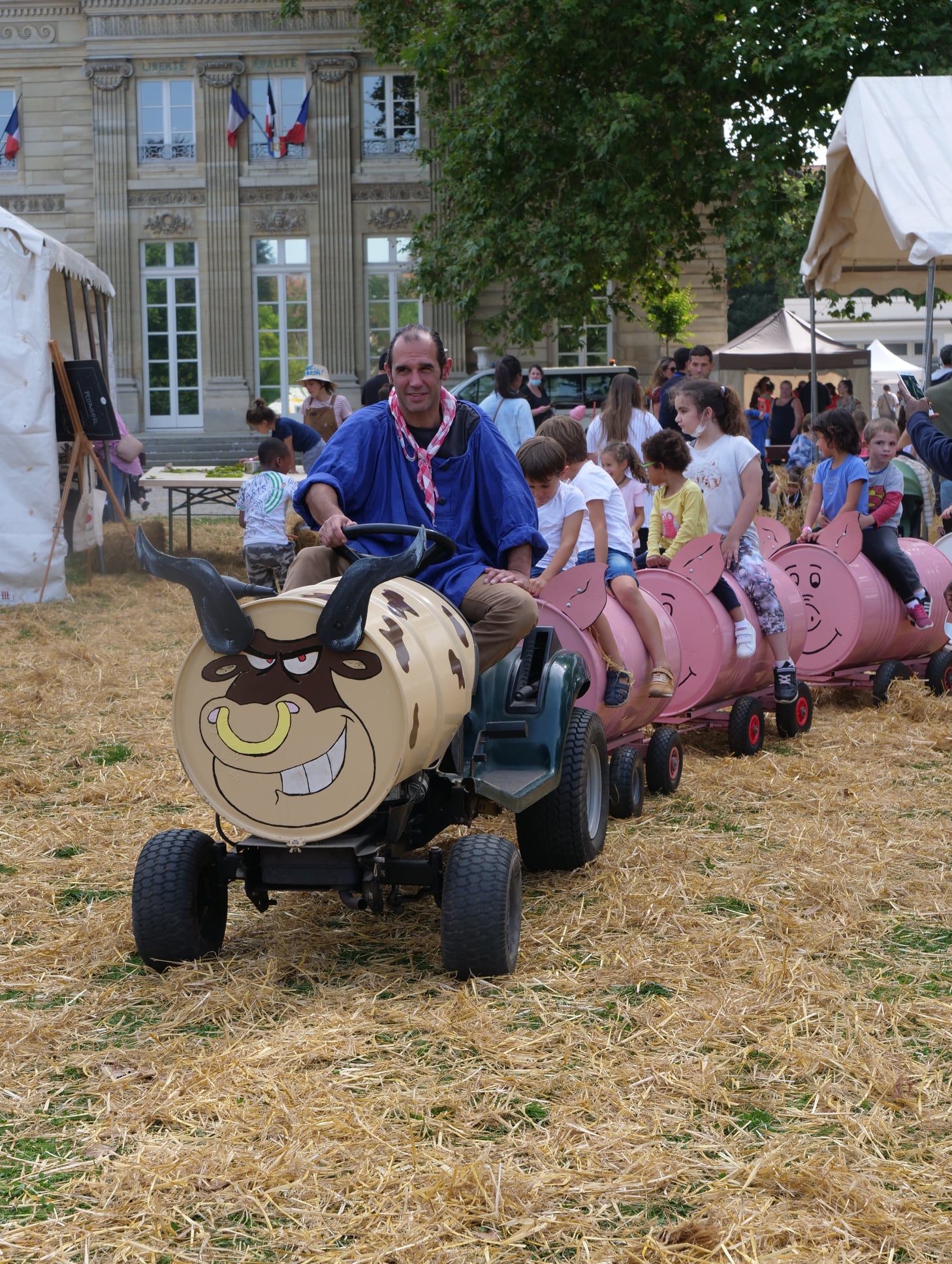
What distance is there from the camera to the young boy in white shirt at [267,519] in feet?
37.9

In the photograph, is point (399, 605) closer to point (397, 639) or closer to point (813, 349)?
point (397, 639)

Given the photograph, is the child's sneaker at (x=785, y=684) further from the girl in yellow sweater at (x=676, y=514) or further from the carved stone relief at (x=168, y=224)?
the carved stone relief at (x=168, y=224)

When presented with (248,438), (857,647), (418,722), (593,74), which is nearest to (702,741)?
(857,647)

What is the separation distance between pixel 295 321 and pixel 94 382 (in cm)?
2154

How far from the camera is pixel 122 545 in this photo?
17906 mm

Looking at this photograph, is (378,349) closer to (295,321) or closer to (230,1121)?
(295,321)

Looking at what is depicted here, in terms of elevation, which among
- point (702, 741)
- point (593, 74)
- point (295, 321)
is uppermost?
point (593, 74)

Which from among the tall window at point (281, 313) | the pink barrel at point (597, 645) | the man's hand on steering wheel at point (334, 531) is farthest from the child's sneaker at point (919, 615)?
the tall window at point (281, 313)

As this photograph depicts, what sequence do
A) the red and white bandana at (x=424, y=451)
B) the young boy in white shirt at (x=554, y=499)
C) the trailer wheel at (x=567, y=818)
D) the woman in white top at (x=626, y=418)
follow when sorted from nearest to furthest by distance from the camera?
the red and white bandana at (x=424, y=451)
the trailer wheel at (x=567, y=818)
the young boy in white shirt at (x=554, y=499)
the woman in white top at (x=626, y=418)

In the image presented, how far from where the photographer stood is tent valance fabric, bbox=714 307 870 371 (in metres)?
25.6

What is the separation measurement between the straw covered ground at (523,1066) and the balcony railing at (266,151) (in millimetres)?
31415

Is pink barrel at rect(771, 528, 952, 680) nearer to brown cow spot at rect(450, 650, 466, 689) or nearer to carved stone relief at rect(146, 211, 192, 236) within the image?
brown cow spot at rect(450, 650, 466, 689)

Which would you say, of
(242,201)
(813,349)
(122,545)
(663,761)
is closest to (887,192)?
(813,349)

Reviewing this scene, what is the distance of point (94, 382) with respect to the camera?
14.6 meters
